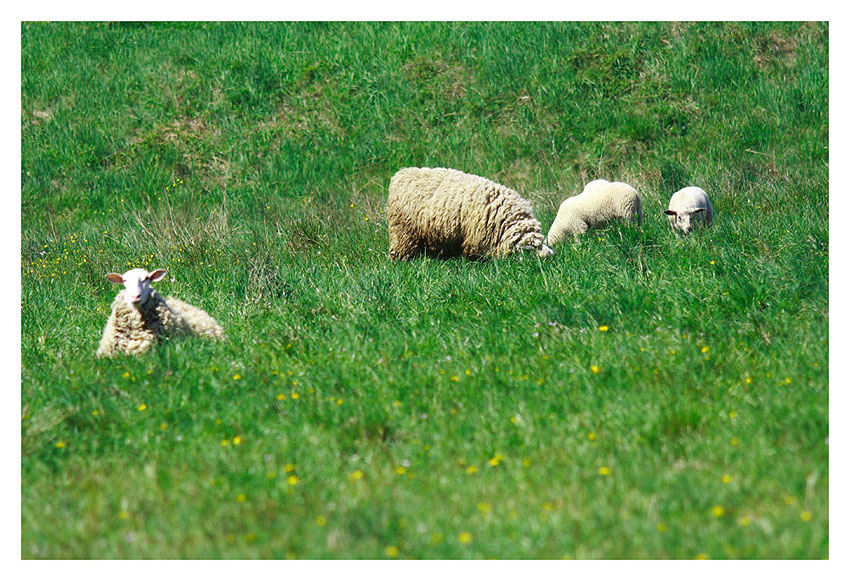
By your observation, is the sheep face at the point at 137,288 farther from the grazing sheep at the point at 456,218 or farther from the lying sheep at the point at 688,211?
the lying sheep at the point at 688,211

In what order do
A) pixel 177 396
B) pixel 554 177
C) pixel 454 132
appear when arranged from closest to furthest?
pixel 177 396 < pixel 554 177 < pixel 454 132

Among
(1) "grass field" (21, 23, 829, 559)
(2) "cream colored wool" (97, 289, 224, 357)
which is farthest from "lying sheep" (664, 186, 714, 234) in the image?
(2) "cream colored wool" (97, 289, 224, 357)

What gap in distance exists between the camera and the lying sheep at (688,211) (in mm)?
7156

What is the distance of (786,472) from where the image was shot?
127 inches

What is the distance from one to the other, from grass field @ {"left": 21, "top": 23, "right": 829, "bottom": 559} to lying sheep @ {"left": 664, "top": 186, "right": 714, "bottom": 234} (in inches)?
5.9

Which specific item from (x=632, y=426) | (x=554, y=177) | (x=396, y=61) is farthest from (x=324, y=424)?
(x=396, y=61)

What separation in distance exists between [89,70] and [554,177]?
31.7ft

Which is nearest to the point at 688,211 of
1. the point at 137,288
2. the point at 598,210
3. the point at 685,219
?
the point at 685,219

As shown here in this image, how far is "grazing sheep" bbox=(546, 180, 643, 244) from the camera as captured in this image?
24.7 feet

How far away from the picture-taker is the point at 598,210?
24.8 feet

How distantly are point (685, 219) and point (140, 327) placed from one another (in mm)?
4964

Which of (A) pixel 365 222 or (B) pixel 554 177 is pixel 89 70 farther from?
(B) pixel 554 177

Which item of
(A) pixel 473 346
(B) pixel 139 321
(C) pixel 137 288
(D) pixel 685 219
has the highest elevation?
(D) pixel 685 219

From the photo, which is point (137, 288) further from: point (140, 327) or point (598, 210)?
point (598, 210)
